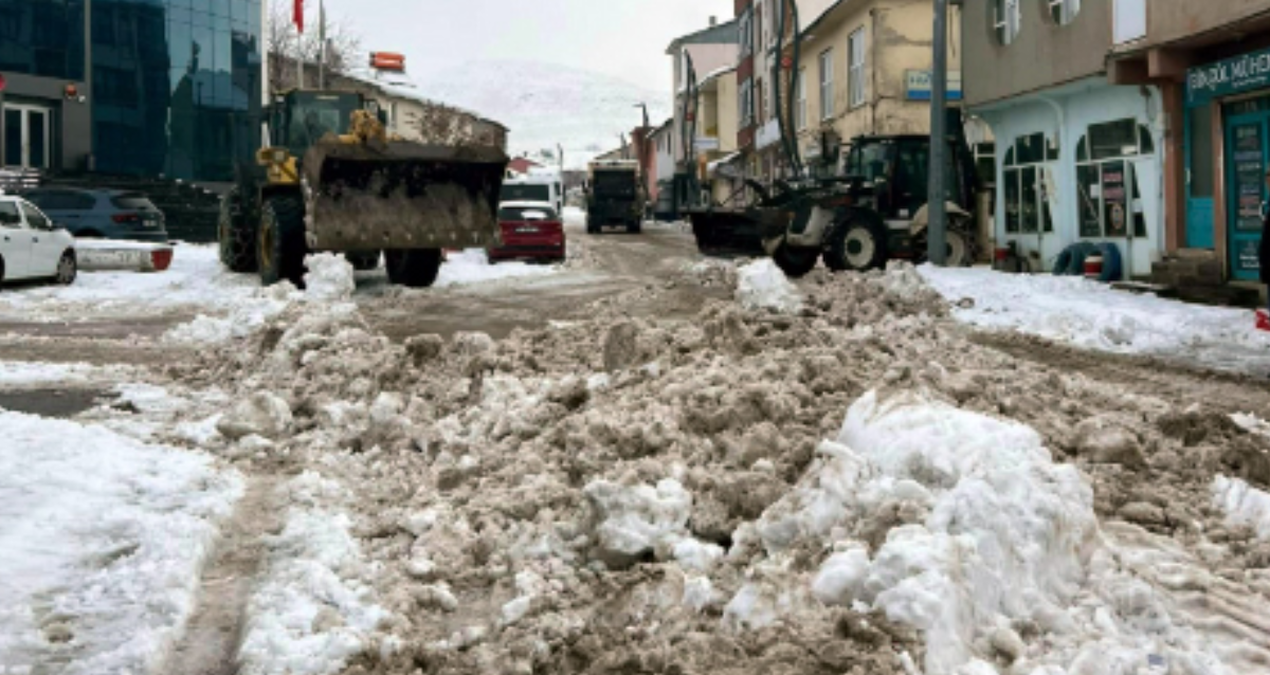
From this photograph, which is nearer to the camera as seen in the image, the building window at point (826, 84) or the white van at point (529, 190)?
the white van at point (529, 190)

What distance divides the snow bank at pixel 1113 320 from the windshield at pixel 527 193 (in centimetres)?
1774

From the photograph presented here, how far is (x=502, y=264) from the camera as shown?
27.3 meters

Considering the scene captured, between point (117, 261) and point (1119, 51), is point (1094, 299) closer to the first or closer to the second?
point (1119, 51)

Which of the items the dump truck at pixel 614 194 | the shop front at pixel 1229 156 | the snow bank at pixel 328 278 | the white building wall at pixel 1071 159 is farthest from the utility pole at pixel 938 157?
the dump truck at pixel 614 194

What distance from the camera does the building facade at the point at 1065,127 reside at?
64.1 ft

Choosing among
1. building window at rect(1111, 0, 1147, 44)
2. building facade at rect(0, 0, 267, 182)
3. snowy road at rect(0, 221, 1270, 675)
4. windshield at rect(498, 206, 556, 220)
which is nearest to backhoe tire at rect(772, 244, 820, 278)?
building window at rect(1111, 0, 1147, 44)

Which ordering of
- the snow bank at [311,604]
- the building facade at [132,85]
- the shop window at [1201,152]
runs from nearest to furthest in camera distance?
the snow bank at [311,604], the shop window at [1201,152], the building facade at [132,85]

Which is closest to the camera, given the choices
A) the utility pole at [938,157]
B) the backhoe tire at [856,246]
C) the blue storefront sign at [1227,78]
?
the blue storefront sign at [1227,78]

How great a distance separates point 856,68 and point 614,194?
16600 millimetres

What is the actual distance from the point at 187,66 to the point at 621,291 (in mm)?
28483

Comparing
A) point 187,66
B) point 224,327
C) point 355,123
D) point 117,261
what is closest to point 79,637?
point 224,327

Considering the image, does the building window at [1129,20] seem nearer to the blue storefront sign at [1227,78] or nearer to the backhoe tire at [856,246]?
the blue storefront sign at [1227,78]

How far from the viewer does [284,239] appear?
17547mm

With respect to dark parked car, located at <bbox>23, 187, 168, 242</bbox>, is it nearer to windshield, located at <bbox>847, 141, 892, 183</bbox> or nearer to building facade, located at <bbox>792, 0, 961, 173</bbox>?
windshield, located at <bbox>847, 141, 892, 183</bbox>
